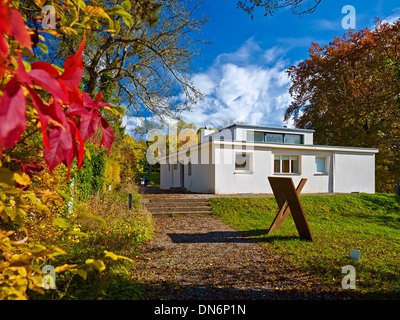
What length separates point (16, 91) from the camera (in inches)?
17.6

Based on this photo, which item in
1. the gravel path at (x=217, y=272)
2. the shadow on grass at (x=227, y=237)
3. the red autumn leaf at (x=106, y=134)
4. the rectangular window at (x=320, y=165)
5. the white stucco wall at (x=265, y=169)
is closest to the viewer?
the red autumn leaf at (x=106, y=134)

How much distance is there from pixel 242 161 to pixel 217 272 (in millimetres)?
12683

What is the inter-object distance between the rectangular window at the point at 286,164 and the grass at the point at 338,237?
4.07 m

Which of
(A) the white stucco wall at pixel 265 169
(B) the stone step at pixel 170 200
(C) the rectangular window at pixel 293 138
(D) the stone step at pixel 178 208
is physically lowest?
(D) the stone step at pixel 178 208

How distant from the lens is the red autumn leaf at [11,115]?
1.35ft

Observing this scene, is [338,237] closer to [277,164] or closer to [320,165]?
[277,164]

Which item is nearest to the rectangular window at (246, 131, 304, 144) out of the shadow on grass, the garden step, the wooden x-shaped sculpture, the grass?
the grass

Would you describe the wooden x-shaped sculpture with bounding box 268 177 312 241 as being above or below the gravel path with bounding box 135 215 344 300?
above

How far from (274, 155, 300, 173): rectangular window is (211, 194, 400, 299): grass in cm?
407

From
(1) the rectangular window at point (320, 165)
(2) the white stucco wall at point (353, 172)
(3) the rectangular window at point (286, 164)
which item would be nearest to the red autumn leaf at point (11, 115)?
(3) the rectangular window at point (286, 164)

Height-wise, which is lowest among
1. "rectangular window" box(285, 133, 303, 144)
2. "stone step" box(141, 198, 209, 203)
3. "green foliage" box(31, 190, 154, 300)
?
"stone step" box(141, 198, 209, 203)

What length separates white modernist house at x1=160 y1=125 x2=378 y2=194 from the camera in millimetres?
15531

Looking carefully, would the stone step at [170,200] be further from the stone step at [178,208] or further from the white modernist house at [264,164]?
the white modernist house at [264,164]

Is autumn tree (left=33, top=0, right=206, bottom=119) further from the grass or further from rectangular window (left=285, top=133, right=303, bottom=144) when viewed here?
rectangular window (left=285, top=133, right=303, bottom=144)
